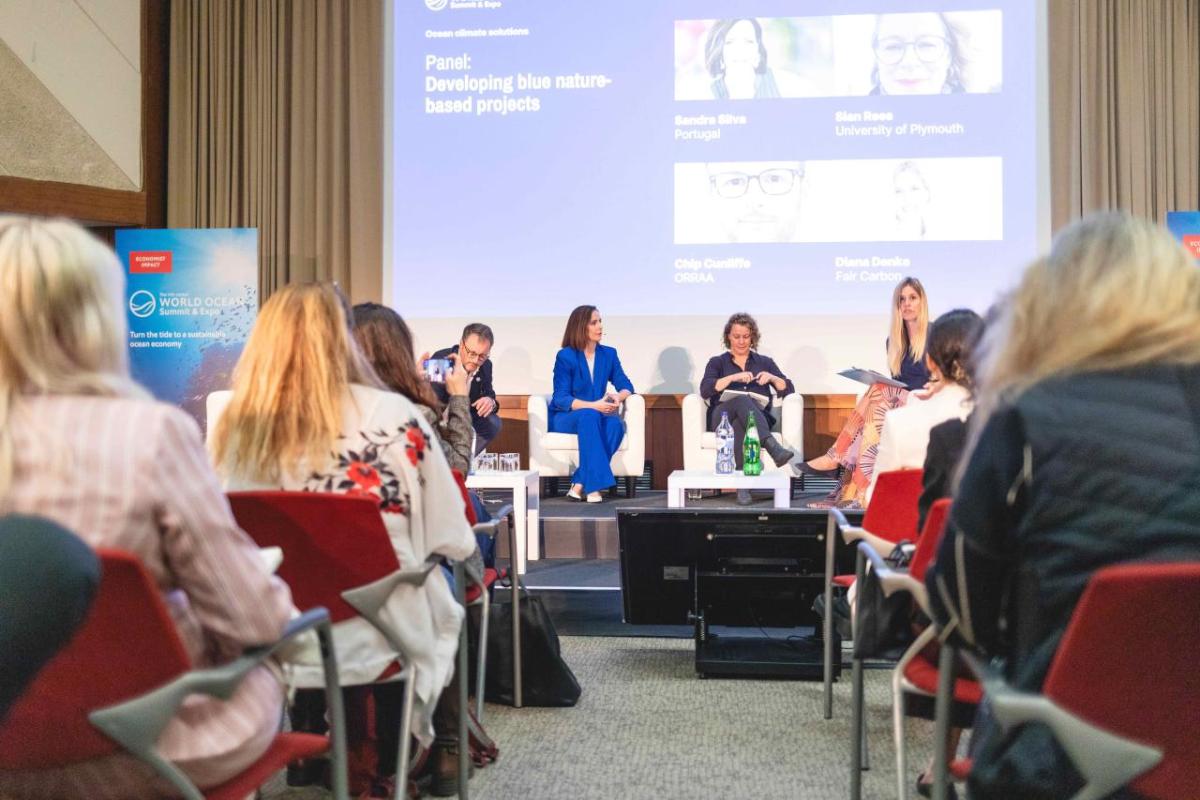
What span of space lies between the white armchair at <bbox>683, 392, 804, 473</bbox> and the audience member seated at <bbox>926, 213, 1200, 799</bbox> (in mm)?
5084

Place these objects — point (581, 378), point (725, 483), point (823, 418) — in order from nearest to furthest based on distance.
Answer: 1. point (725, 483)
2. point (581, 378)
3. point (823, 418)

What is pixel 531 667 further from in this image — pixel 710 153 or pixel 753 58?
pixel 753 58

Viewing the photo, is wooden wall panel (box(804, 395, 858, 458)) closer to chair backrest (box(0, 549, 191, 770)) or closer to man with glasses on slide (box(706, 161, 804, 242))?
man with glasses on slide (box(706, 161, 804, 242))

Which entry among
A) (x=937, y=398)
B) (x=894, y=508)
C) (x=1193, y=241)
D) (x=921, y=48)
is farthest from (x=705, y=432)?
(x=894, y=508)

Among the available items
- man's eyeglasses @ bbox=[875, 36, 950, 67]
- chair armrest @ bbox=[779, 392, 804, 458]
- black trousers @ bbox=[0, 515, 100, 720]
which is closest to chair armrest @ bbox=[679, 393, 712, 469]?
chair armrest @ bbox=[779, 392, 804, 458]

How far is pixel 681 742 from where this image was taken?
2990mm

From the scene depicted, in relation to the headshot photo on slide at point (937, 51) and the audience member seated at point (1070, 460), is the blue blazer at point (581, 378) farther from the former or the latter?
the audience member seated at point (1070, 460)

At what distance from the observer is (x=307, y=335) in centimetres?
216

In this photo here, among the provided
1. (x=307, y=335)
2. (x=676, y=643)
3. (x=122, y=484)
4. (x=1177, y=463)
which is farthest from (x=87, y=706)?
(x=676, y=643)

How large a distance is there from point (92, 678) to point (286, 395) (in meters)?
0.96

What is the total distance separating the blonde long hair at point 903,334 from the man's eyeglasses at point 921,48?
179 cm

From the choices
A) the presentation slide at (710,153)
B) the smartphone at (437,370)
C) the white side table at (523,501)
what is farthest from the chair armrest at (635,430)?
the smartphone at (437,370)

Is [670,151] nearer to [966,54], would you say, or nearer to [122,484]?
[966,54]

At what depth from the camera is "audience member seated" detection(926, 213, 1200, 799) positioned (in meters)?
1.28
